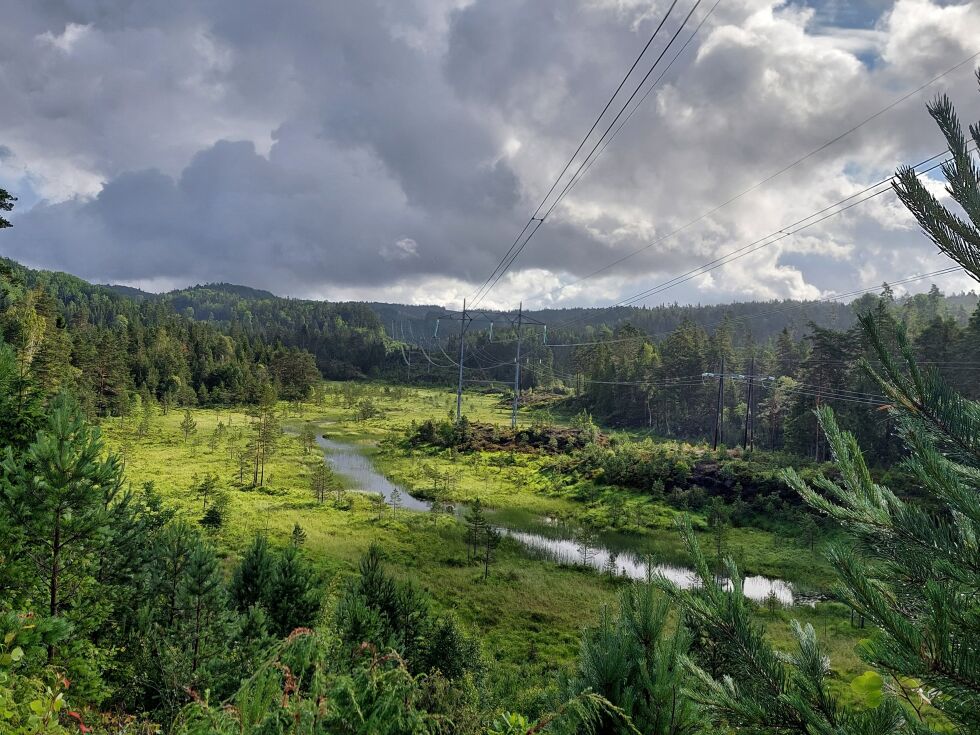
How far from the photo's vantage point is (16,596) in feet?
21.6

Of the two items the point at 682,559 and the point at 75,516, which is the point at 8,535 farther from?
the point at 682,559

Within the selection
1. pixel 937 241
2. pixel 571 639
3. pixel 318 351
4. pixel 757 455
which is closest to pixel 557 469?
pixel 757 455

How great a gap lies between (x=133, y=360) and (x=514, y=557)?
80.4 metres

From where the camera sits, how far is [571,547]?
30422 millimetres

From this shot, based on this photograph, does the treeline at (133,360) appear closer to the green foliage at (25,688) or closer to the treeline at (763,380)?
the green foliage at (25,688)

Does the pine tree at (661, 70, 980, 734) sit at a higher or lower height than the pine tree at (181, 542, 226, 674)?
higher

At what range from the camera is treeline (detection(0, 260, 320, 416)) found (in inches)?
1842

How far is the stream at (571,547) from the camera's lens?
25047 mm

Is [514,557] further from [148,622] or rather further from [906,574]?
[906,574]

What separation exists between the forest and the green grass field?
0.67 ft

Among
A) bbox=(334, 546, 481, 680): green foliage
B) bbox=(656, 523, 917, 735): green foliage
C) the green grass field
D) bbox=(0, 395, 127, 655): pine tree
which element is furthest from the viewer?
the green grass field

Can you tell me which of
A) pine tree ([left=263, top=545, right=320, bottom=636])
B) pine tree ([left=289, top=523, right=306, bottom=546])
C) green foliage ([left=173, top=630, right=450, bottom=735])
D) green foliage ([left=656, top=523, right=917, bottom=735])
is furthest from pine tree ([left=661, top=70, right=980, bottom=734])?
pine tree ([left=289, top=523, right=306, bottom=546])

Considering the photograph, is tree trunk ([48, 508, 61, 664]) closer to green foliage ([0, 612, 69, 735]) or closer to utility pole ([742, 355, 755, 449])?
green foliage ([0, 612, 69, 735])

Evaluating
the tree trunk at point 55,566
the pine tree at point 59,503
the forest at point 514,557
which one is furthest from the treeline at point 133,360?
the tree trunk at point 55,566
